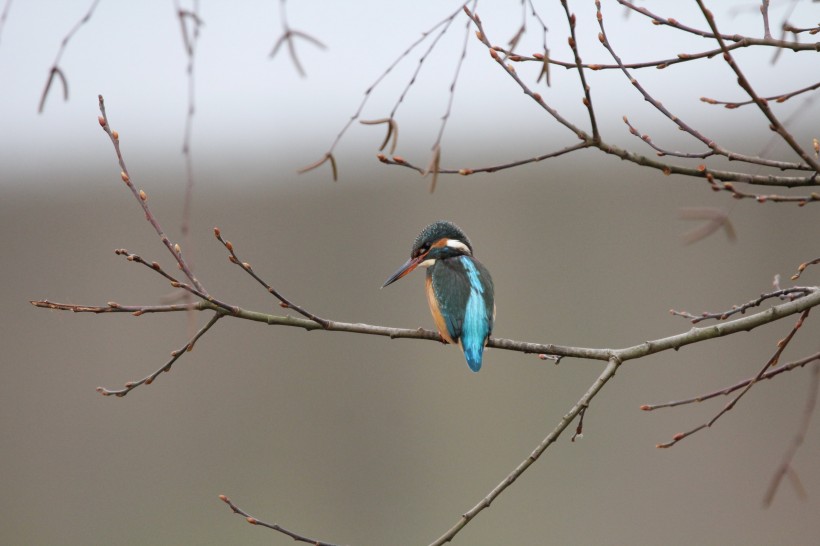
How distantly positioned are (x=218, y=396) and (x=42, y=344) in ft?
3.83

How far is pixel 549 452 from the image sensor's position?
5.59 metres

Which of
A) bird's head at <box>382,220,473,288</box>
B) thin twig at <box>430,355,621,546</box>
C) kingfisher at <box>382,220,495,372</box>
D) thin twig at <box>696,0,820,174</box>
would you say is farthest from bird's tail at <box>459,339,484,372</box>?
thin twig at <box>696,0,820,174</box>

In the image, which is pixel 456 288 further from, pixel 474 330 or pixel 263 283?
pixel 263 283

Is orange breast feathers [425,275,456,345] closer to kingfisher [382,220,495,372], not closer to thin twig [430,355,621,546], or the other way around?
kingfisher [382,220,495,372]

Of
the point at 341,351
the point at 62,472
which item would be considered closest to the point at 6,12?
the point at 341,351

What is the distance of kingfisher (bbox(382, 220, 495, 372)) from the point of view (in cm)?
277

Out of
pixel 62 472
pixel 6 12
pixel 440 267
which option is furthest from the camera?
pixel 62 472

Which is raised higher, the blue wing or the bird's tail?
the blue wing

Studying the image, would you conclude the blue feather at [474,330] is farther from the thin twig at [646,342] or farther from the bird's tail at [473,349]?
the thin twig at [646,342]

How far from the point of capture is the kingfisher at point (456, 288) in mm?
2770

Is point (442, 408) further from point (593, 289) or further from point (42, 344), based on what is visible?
point (42, 344)

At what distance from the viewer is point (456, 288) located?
9.46 ft

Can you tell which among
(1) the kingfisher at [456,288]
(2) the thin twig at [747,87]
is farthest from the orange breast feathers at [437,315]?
(2) the thin twig at [747,87]

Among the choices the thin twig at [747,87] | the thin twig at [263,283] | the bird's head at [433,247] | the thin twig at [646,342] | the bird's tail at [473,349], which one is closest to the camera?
the thin twig at [747,87]
